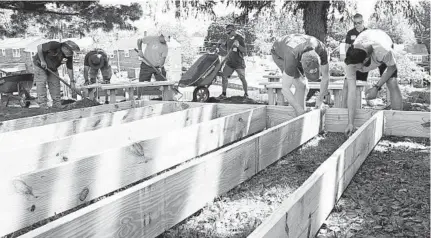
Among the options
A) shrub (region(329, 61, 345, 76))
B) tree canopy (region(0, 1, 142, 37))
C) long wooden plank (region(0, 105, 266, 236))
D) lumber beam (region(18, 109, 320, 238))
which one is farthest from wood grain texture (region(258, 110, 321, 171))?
shrub (region(329, 61, 345, 76))

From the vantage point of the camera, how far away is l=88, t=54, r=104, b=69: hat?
9984mm

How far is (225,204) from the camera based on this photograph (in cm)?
287

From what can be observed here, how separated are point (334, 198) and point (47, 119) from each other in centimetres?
296

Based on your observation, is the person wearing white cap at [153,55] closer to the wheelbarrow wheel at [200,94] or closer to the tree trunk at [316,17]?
the wheelbarrow wheel at [200,94]

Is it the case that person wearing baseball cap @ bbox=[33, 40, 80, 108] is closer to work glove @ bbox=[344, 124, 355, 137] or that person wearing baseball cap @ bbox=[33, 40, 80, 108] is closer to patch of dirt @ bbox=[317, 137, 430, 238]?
work glove @ bbox=[344, 124, 355, 137]

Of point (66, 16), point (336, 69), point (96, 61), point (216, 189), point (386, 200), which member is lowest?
point (386, 200)

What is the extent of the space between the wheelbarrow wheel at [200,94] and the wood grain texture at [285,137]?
13.7ft

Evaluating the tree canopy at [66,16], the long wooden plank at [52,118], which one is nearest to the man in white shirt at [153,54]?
the tree canopy at [66,16]

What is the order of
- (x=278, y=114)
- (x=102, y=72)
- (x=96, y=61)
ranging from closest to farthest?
(x=278, y=114) → (x=96, y=61) → (x=102, y=72)

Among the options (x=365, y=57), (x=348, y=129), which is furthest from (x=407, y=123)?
(x=365, y=57)

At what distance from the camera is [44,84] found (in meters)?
8.11

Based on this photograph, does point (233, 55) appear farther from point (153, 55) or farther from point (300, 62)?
point (300, 62)

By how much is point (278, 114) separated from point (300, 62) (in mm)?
702

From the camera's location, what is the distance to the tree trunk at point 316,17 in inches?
385
